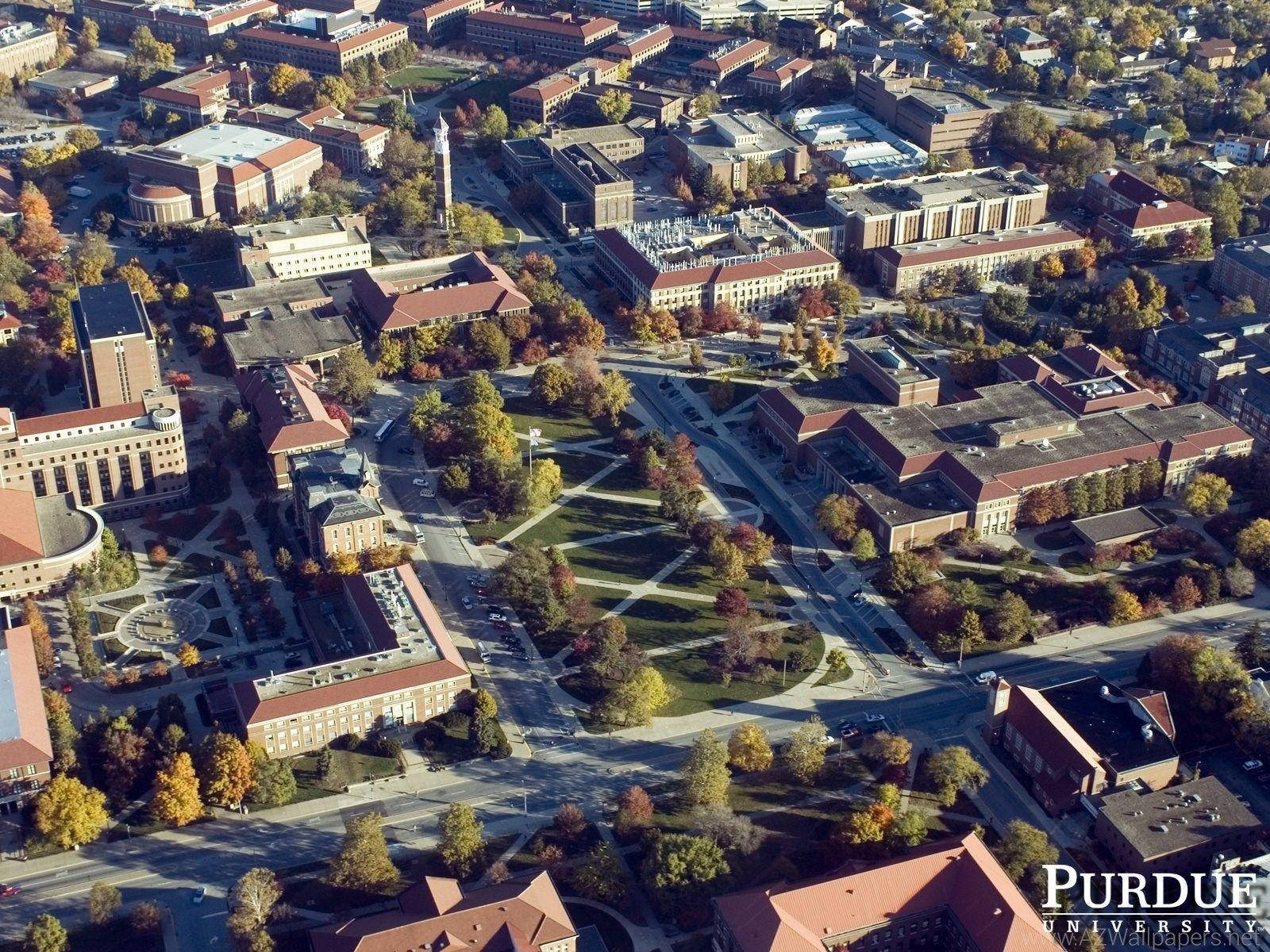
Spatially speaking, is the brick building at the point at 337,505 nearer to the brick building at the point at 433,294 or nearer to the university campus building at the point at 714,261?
the brick building at the point at 433,294

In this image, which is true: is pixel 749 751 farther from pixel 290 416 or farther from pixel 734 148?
pixel 734 148

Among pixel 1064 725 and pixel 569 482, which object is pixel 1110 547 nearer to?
pixel 1064 725

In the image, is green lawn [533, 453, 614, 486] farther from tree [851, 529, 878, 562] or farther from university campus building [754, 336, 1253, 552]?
tree [851, 529, 878, 562]

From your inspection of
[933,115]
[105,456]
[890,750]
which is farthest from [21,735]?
[933,115]

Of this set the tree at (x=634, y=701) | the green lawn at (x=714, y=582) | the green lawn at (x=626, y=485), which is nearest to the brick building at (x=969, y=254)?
the green lawn at (x=626, y=485)

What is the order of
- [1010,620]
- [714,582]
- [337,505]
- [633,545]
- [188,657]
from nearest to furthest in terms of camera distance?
[188,657], [1010,620], [337,505], [714,582], [633,545]

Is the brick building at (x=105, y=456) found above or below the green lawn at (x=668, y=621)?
above

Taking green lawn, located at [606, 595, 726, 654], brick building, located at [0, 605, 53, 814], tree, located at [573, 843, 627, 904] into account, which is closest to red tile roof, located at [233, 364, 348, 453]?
brick building, located at [0, 605, 53, 814]
